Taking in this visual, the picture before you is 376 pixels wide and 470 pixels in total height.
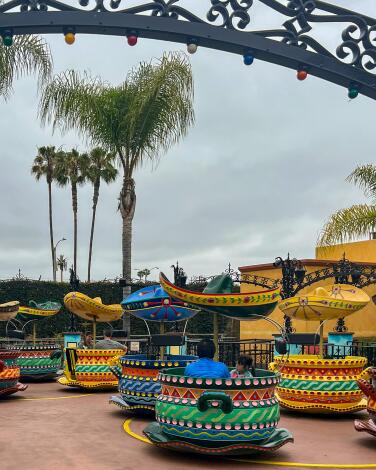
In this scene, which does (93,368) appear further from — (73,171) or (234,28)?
(73,171)

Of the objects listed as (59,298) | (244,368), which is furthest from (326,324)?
(244,368)

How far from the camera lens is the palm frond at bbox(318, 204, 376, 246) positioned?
19.7 metres

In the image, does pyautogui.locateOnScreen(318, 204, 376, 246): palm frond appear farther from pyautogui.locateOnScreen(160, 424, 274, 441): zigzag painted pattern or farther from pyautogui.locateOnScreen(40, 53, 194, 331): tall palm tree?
pyautogui.locateOnScreen(160, 424, 274, 441): zigzag painted pattern

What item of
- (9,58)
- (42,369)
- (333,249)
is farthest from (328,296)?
(333,249)

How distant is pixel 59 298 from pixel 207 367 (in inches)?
741

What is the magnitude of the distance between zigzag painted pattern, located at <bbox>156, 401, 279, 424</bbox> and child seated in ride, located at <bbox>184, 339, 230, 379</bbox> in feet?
1.30

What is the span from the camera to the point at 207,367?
21.8 ft

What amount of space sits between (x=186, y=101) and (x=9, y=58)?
6.69 m

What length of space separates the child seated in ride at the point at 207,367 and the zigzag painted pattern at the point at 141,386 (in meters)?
2.11

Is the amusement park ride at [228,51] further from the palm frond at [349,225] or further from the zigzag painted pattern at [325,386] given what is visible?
the palm frond at [349,225]

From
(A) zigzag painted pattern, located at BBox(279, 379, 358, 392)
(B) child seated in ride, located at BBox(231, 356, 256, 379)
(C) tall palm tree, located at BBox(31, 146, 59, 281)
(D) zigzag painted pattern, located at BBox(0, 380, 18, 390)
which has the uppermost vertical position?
(C) tall palm tree, located at BBox(31, 146, 59, 281)

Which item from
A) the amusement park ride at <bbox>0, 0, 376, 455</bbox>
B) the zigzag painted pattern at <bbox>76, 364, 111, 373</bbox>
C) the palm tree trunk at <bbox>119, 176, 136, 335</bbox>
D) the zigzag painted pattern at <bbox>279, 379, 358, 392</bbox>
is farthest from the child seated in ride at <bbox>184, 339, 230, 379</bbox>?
the palm tree trunk at <bbox>119, 176, 136, 335</bbox>

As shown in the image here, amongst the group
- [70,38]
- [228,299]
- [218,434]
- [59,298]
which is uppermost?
[70,38]

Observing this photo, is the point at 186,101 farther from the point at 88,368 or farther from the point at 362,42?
the point at 362,42
